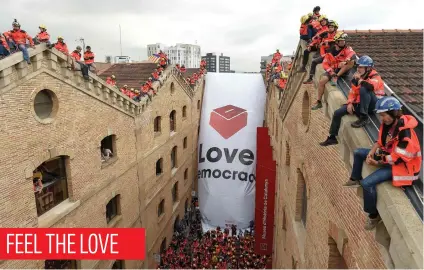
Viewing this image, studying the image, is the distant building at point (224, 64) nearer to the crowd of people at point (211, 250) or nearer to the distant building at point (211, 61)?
the distant building at point (211, 61)

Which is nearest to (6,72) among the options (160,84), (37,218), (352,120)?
(37,218)

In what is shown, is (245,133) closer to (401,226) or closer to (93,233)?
(93,233)

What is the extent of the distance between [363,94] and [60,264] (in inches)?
508

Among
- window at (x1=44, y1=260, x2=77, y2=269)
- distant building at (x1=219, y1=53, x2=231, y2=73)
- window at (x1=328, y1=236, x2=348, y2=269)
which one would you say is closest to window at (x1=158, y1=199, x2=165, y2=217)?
window at (x1=44, y1=260, x2=77, y2=269)

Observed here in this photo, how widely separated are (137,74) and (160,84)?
3538 millimetres

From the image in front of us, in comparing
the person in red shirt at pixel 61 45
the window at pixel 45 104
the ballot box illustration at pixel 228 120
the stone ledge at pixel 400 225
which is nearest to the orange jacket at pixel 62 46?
the person in red shirt at pixel 61 45

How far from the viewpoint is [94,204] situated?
13.9m

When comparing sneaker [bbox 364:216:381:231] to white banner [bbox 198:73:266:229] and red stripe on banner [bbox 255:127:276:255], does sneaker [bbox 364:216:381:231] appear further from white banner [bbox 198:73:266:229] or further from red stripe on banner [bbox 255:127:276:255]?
white banner [bbox 198:73:266:229]

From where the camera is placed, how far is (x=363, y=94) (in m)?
5.87

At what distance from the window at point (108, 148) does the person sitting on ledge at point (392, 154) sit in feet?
41.8

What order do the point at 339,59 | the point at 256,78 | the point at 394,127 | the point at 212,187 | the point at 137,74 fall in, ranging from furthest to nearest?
1. the point at 256,78
2. the point at 212,187
3. the point at 137,74
4. the point at 339,59
5. the point at 394,127

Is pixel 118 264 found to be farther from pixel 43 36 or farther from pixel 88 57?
pixel 43 36

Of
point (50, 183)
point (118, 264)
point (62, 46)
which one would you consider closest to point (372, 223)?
point (50, 183)

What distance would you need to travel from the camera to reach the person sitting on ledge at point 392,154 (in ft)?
14.1
